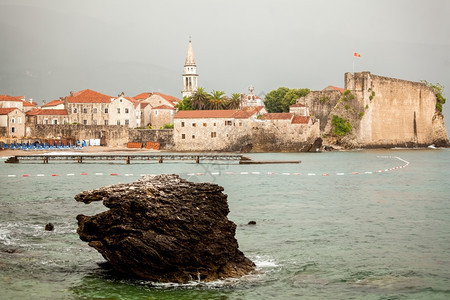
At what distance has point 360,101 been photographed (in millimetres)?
81312

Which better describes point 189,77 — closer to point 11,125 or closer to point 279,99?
point 279,99

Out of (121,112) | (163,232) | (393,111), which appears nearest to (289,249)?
(163,232)

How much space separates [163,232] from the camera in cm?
1148

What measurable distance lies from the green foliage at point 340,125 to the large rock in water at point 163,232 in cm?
6948

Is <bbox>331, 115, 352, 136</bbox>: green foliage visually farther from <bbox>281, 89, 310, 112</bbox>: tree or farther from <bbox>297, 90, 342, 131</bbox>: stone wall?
<bbox>281, 89, 310, 112</bbox>: tree

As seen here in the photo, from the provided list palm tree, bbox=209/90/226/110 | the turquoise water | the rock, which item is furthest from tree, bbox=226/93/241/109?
the rock

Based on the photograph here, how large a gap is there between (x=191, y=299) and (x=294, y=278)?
240cm

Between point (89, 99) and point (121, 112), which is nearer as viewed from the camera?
point (121, 112)

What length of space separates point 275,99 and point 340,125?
24537 millimetres

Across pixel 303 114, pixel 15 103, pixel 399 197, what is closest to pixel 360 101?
pixel 303 114

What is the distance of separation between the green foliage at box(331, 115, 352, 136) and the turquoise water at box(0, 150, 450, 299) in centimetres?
5091

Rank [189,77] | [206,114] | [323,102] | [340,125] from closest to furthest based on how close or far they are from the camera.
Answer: [206,114] < [340,125] < [323,102] < [189,77]

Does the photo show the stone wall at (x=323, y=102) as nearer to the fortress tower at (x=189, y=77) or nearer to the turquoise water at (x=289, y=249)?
the fortress tower at (x=189, y=77)

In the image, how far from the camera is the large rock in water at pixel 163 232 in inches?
448
